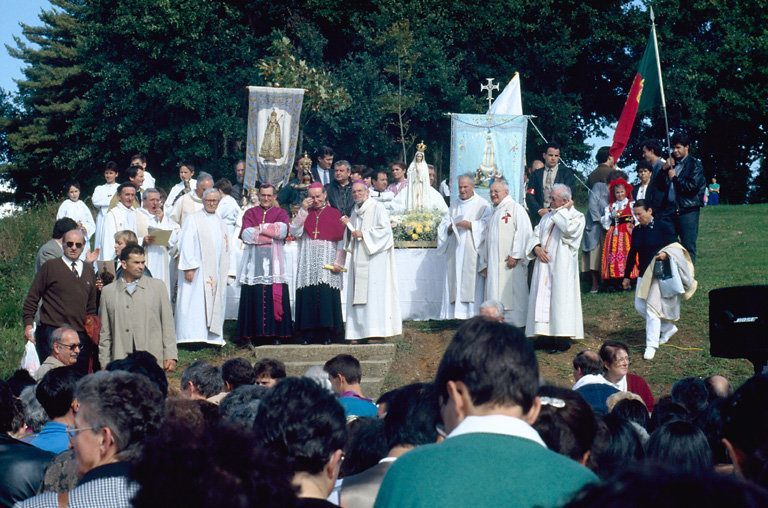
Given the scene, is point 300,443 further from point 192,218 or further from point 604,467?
point 192,218

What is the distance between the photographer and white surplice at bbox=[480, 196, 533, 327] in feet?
43.2

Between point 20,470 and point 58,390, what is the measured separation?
762 millimetres

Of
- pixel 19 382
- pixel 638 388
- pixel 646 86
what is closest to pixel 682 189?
pixel 646 86

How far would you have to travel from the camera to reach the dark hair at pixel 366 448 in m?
4.46

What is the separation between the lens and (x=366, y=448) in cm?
450

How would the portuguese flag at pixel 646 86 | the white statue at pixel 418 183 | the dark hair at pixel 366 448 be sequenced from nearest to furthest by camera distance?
the dark hair at pixel 366 448
the portuguese flag at pixel 646 86
the white statue at pixel 418 183

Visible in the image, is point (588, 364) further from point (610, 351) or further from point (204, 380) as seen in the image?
point (204, 380)

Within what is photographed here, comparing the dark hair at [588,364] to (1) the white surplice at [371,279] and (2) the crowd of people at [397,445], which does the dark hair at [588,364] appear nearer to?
(2) the crowd of people at [397,445]

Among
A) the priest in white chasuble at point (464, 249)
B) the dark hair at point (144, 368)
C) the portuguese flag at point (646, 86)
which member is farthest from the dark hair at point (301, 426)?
the portuguese flag at point (646, 86)

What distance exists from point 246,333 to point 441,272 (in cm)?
300

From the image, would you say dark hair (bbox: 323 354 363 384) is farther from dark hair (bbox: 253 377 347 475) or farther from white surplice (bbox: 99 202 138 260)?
white surplice (bbox: 99 202 138 260)

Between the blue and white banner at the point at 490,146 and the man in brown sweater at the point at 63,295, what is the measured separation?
9.68 m

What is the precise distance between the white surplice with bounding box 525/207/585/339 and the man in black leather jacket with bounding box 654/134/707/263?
1.51 metres

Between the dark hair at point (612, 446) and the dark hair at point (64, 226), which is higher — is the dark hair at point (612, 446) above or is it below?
below
